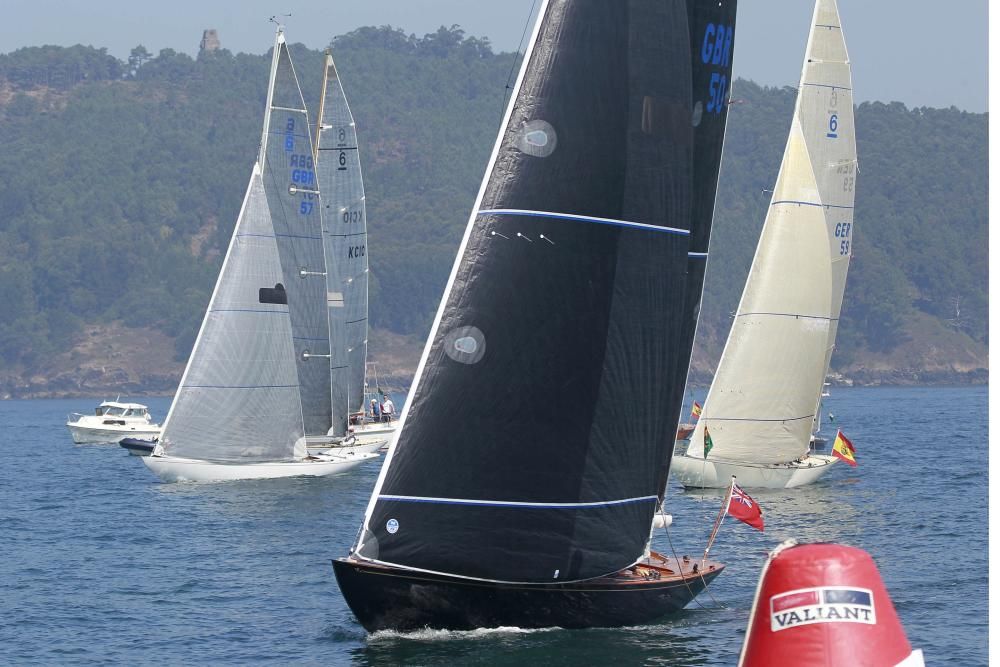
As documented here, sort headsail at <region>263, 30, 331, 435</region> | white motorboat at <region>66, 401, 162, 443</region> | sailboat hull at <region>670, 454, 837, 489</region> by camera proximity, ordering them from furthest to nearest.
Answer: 1. white motorboat at <region>66, 401, 162, 443</region>
2. headsail at <region>263, 30, 331, 435</region>
3. sailboat hull at <region>670, 454, 837, 489</region>

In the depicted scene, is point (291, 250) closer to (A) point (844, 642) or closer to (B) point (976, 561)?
(B) point (976, 561)

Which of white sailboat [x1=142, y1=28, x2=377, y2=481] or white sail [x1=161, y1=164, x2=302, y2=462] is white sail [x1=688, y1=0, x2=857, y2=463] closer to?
white sailboat [x1=142, y1=28, x2=377, y2=481]

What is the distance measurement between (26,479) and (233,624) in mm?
Result: 26933

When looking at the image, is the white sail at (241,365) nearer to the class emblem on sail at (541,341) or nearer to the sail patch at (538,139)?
the class emblem on sail at (541,341)

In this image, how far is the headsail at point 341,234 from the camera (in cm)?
4388

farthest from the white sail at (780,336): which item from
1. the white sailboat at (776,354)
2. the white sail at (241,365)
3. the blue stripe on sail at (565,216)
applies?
the blue stripe on sail at (565,216)

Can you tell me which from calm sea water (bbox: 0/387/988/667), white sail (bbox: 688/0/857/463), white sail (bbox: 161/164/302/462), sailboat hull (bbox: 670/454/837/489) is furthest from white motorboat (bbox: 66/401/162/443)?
white sail (bbox: 688/0/857/463)

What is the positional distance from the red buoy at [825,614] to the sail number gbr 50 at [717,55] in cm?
1173

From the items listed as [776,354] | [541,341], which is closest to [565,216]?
[541,341]

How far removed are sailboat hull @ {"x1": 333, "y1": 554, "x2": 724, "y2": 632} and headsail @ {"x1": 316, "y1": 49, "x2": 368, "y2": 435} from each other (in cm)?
2470

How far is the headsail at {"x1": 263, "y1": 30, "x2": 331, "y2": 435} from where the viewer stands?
39.8 m

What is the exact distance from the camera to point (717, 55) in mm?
19766

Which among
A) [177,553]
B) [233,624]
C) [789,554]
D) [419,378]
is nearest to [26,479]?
[177,553]

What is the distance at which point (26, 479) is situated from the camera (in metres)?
46.3
